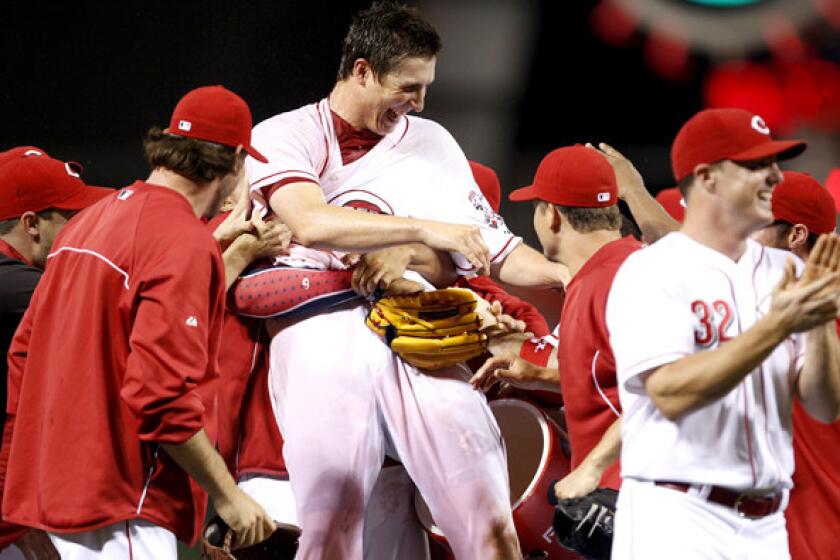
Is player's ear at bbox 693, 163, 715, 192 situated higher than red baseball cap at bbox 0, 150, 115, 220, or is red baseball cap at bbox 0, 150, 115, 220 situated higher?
player's ear at bbox 693, 163, 715, 192

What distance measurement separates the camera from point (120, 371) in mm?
2771

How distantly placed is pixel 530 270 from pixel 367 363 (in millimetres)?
614

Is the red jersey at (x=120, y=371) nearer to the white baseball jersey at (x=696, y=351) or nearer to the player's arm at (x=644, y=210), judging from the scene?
the white baseball jersey at (x=696, y=351)

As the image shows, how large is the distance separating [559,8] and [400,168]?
2.90 meters

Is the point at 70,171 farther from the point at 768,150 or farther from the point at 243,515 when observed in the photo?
the point at 768,150

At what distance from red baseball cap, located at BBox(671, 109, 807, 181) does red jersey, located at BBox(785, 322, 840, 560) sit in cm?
100

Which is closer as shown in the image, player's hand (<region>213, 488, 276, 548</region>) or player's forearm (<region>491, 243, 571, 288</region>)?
player's hand (<region>213, 488, 276, 548</region>)

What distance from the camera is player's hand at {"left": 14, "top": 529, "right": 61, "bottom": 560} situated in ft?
10.9

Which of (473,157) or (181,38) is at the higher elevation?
(181,38)

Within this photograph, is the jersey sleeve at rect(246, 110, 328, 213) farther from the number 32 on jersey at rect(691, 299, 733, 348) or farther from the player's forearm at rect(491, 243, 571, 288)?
the number 32 on jersey at rect(691, 299, 733, 348)

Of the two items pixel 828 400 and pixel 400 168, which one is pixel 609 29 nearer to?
pixel 400 168

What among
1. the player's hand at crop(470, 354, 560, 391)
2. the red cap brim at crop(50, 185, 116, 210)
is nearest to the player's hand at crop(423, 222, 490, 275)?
the player's hand at crop(470, 354, 560, 391)

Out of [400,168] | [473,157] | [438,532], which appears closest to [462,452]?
[438,532]

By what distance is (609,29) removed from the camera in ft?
20.4
